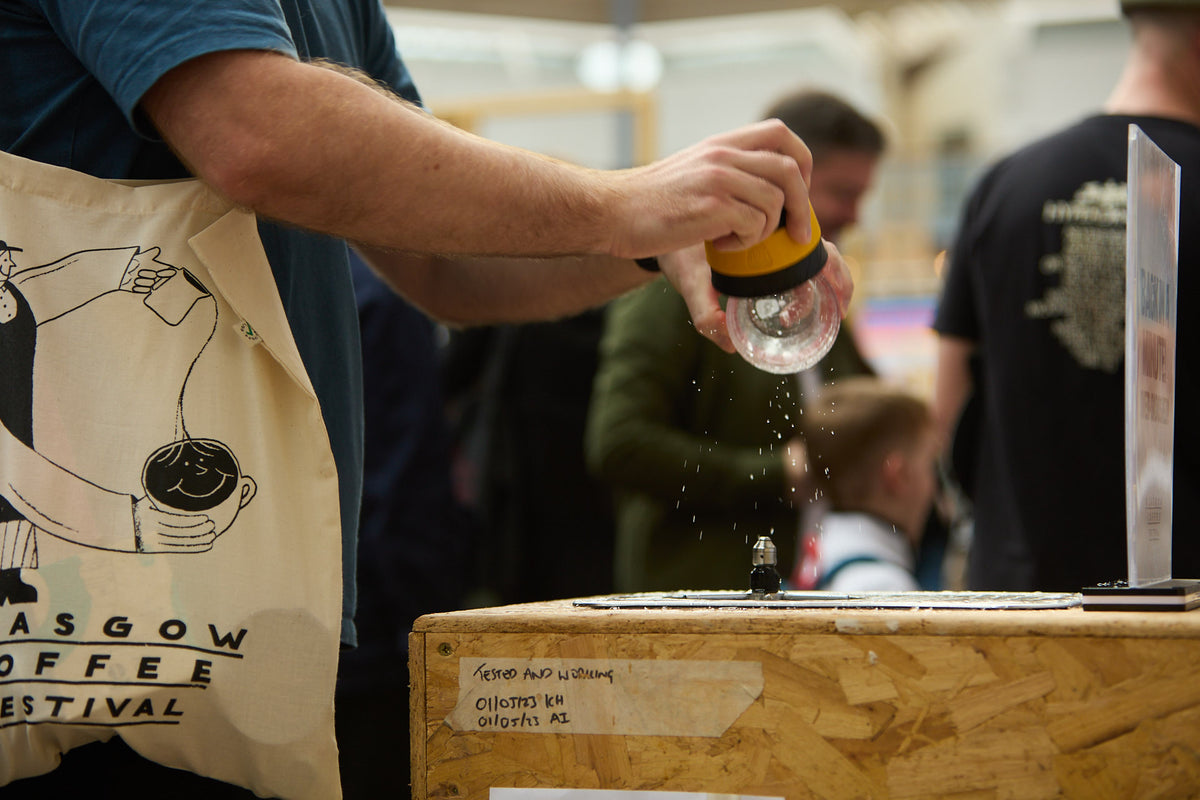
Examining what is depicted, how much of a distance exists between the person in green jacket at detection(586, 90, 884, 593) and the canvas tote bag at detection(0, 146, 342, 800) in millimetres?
1368

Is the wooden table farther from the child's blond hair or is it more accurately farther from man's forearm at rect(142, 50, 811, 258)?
the child's blond hair

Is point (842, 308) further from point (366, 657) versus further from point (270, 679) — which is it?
point (366, 657)

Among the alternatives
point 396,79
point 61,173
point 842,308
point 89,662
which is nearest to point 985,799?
point 842,308

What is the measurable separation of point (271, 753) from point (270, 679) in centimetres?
6

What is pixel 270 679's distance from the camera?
1015 mm

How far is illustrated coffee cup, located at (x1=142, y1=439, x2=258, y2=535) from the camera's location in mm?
994

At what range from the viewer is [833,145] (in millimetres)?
2576

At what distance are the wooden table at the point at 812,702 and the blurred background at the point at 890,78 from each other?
543 cm

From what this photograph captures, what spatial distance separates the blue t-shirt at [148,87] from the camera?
962mm

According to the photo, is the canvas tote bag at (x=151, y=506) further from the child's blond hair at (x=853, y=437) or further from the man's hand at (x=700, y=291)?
the child's blond hair at (x=853, y=437)

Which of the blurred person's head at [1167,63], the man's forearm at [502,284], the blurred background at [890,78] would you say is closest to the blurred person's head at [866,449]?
Answer: the blurred person's head at [1167,63]

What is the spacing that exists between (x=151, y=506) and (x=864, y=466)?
1.68 metres

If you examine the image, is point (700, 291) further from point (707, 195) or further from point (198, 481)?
point (198, 481)

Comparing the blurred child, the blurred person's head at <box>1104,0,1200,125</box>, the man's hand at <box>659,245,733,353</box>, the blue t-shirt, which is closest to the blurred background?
the blurred child
